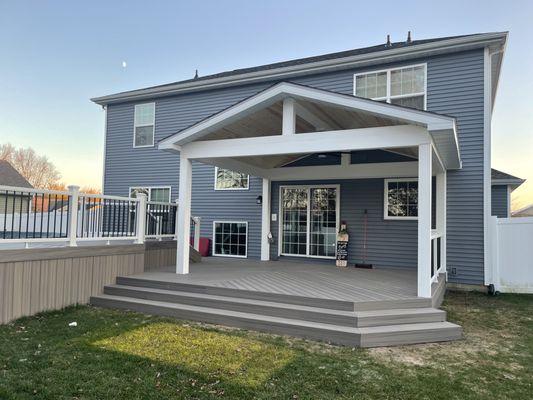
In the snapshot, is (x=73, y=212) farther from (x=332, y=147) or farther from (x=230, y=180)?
(x=230, y=180)

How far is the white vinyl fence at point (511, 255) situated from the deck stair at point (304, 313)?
12.4 ft

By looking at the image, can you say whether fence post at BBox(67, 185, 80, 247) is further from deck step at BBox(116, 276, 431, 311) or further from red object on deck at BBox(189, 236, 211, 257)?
red object on deck at BBox(189, 236, 211, 257)

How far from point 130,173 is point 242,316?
8.60m

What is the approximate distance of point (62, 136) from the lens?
2539cm

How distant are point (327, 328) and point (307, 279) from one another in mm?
2125

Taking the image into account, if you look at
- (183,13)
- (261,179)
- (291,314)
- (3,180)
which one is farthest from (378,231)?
(3,180)

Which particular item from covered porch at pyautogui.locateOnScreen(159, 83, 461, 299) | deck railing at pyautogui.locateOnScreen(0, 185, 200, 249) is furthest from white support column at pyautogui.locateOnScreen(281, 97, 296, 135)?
deck railing at pyautogui.locateOnScreen(0, 185, 200, 249)

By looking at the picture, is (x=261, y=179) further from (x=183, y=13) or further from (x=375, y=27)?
(x=183, y=13)

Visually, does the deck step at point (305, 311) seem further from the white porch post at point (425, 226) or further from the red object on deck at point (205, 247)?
the red object on deck at point (205, 247)

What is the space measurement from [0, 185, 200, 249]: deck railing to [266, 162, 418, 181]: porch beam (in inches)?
118

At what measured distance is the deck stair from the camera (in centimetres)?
441

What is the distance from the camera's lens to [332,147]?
18.4ft

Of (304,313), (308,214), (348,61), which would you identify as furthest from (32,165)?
(304,313)

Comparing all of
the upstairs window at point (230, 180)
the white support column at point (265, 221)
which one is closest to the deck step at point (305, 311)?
the white support column at point (265, 221)
